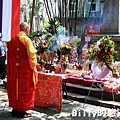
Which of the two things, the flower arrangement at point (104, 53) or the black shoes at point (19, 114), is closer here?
the black shoes at point (19, 114)

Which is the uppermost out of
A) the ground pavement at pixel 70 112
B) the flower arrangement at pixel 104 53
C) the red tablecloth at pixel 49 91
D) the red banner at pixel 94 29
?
the red banner at pixel 94 29

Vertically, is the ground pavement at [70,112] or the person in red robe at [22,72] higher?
the person in red robe at [22,72]

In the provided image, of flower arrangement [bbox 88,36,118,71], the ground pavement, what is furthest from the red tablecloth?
→ flower arrangement [bbox 88,36,118,71]

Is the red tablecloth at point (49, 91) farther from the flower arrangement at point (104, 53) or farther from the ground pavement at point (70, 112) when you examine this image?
the flower arrangement at point (104, 53)

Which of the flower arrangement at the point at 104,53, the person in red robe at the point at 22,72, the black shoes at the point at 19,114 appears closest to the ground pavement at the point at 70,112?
the black shoes at the point at 19,114

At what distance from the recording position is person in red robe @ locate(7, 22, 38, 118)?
5.23 metres

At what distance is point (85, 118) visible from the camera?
535 cm

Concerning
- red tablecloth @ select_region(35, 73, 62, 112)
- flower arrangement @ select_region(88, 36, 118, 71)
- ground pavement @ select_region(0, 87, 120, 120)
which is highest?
flower arrangement @ select_region(88, 36, 118, 71)

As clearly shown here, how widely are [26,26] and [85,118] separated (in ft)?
6.77

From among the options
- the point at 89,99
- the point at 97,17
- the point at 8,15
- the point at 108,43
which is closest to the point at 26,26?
the point at 8,15

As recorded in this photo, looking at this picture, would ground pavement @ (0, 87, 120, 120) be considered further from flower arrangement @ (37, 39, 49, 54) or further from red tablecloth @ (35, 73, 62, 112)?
flower arrangement @ (37, 39, 49, 54)

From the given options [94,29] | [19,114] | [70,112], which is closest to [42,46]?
[70,112]

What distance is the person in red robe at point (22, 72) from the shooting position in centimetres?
523

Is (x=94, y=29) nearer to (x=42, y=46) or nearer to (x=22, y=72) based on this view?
(x=42, y=46)
